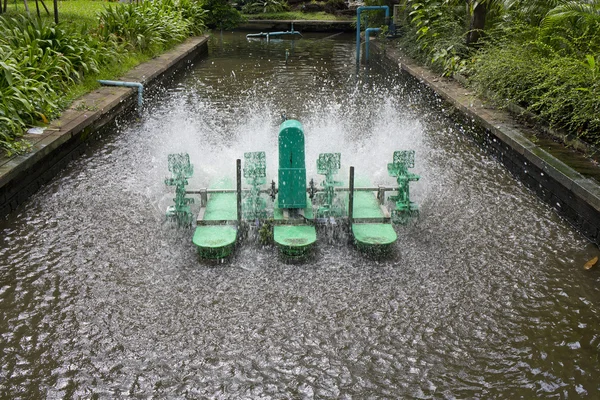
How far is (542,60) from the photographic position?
8.28m

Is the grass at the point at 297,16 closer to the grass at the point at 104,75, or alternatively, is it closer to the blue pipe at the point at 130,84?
the grass at the point at 104,75

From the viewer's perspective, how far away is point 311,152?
7.79 m

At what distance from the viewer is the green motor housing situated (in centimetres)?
544

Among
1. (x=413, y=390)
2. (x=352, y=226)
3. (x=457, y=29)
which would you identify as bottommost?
(x=413, y=390)

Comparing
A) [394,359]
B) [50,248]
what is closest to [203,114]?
[50,248]

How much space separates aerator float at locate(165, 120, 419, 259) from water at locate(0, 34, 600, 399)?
18 centimetres

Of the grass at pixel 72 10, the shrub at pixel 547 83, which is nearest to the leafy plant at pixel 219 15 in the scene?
the grass at pixel 72 10

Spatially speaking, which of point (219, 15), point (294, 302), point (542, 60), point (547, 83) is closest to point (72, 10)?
point (219, 15)

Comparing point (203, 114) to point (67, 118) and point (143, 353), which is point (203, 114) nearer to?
point (67, 118)

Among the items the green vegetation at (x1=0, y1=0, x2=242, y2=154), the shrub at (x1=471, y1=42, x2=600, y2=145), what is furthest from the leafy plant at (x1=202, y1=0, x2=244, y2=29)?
the shrub at (x1=471, y1=42, x2=600, y2=145)

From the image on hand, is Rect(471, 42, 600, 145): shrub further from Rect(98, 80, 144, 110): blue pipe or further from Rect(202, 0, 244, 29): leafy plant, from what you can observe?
Rect(202, 0, 244, 29): leafy plant

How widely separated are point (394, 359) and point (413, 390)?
0.99 feet

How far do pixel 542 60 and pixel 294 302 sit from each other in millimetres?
5755

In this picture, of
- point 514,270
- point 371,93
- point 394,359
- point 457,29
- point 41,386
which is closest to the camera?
point 41,386
